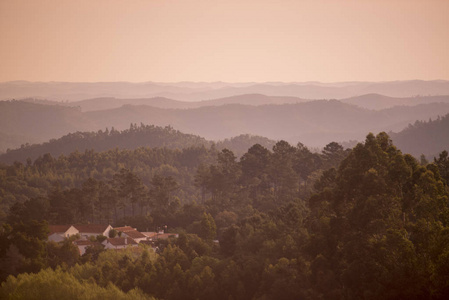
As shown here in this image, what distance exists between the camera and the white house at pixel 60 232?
304 ft

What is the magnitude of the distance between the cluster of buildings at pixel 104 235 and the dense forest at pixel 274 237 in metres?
4.63

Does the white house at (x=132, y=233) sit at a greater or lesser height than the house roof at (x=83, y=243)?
lesser

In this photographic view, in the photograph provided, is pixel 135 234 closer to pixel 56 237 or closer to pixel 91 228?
pixel 91 228

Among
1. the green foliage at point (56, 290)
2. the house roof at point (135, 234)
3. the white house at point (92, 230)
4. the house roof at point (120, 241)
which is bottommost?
the white house at point (92, 230)

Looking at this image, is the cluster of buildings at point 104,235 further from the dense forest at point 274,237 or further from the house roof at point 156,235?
the dense forest at point 274,237

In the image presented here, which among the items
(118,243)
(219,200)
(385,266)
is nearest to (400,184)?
(385,266)

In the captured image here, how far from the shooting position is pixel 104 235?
311 feet

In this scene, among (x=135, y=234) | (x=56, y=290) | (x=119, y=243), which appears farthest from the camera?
(x=135, y=234)

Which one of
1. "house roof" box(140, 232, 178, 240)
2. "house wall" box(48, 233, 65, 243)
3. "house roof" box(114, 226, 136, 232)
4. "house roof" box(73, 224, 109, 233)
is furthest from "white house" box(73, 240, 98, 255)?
"house roof" box(140, 232, 178, 240)

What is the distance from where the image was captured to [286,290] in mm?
55281

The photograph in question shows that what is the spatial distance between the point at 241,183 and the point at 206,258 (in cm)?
3989

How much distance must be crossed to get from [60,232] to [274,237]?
128 feet

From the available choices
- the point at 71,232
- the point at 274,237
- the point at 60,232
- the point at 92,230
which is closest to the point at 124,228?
the point at 92,230

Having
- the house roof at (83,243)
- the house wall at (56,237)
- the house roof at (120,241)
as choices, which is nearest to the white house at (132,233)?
the house roof at (120,241)
